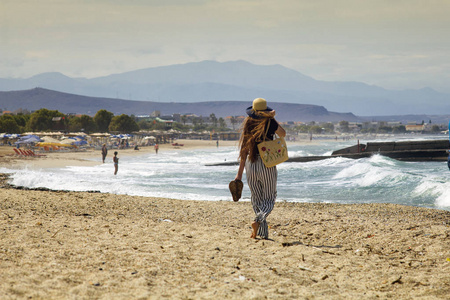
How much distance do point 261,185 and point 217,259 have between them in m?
1.26

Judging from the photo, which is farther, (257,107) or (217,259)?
(257,107)

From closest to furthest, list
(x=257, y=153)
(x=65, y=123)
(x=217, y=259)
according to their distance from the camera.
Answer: (x=217, y=259) → (x=257, y=153) → (x=65, y=123)

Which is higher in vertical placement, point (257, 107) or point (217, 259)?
point (257, 107)

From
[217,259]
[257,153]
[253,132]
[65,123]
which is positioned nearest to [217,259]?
[217,259]

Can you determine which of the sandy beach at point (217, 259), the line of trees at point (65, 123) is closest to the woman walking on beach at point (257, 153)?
the sandy beach at point (217, 259)

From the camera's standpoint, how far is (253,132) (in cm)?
572

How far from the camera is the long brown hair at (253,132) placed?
563cm

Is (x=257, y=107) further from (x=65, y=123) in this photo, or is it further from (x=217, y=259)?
(x=65, y=123)

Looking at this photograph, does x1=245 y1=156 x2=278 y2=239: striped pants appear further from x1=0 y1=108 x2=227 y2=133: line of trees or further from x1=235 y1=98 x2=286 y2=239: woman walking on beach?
x1=0 y1=108 x2=227 y2=133: line of trees

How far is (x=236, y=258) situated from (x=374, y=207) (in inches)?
243

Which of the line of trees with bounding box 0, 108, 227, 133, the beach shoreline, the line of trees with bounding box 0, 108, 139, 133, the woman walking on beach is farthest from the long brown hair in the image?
the line of trees with bounding box 0, 108, 139, 133

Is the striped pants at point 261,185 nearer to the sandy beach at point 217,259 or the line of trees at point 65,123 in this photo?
the sandy beach at point 217,259

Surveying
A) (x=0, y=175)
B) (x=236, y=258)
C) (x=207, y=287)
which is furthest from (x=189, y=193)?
(x=207, y=287)

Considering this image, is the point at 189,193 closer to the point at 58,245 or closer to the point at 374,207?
the point at 374,207
